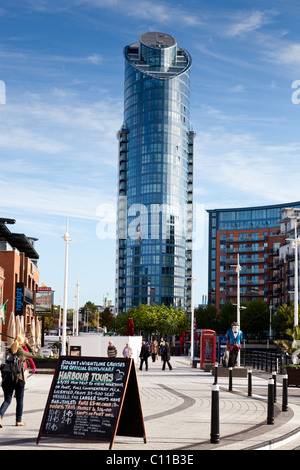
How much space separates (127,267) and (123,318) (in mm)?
52677

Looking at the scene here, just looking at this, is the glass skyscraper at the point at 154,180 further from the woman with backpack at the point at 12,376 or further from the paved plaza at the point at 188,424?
the woman with backpack at the point at 12,376

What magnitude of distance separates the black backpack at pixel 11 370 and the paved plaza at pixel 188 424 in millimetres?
909

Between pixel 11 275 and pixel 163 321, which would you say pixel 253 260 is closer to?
pixel 163 321

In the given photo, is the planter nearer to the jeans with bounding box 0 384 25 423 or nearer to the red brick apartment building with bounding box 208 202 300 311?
the jeans with bounding box 0 384 25 423

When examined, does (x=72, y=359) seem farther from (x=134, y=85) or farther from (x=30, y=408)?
(x=134, y=85)

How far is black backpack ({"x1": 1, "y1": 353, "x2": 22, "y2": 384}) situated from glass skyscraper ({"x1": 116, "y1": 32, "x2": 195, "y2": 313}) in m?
150

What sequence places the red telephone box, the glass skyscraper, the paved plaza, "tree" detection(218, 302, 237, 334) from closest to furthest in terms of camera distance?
the paved plaza < the red telephone box < "tree" detection(218, 302, 237, 334) < the glass skyscraper

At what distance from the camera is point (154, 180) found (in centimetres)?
16475

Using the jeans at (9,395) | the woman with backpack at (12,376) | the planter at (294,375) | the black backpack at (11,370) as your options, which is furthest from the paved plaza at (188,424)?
the planter at (294,375)

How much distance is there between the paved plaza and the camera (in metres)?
10.2

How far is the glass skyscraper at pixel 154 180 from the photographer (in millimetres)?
163500

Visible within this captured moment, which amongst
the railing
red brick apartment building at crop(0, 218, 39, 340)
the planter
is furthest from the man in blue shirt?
red brick apartment building at crop(0, 218, 39, 340)
